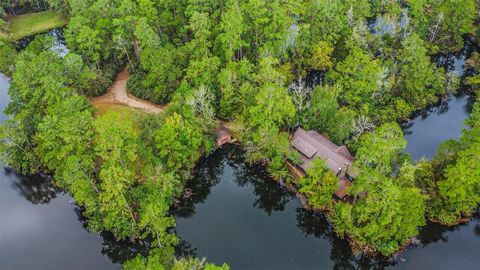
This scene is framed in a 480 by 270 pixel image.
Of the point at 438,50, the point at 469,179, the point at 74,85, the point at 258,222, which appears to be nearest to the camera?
the point at 469,179

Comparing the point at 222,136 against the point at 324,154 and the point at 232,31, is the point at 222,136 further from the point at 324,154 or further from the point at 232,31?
the point at 232,31

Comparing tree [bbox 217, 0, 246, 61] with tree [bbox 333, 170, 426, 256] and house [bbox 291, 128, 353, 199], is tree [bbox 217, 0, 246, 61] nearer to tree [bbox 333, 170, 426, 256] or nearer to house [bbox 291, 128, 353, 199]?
house [bbox 291, 128, 353, 199]

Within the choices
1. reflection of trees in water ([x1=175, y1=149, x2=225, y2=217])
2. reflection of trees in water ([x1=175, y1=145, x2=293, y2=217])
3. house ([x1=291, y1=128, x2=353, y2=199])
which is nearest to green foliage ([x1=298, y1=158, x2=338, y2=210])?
house ([x1=291, y1=128, x2=353, y2=199])

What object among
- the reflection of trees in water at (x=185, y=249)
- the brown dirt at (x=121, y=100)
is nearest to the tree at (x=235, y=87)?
the brown dirt at (x=121, y=100)

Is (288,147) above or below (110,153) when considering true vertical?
below

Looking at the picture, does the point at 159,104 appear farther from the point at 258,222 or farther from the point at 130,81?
the point at 258,222

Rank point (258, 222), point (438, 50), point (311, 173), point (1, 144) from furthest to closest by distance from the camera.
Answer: point (438, 50)
point (1, 144)
point (258, 222)
point (311, 173)

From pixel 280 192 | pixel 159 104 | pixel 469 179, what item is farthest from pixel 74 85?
pixel 469 179
